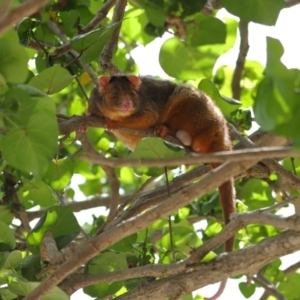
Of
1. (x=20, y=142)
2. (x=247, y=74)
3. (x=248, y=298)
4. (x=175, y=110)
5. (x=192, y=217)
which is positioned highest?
(x=20, y=142)

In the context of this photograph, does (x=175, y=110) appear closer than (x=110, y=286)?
No

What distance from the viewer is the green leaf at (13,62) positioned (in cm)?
214

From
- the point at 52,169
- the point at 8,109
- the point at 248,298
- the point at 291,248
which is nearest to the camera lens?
the point at 8,109

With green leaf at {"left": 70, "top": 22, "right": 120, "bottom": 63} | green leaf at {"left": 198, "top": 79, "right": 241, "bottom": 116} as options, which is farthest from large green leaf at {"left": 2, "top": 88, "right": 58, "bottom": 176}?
green leaf at {"left": 198, "top": 79, "right": 241, "bottom": 116}

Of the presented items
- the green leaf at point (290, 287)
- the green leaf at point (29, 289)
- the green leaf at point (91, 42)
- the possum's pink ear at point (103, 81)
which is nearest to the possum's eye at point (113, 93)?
the possum's pink ear at point (103, 81)

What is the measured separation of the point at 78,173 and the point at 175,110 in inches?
65.6

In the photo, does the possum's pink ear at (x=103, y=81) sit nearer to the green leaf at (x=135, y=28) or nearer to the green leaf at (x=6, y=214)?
the green leaf at (x=135, y=28)

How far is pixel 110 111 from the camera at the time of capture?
4.48 m

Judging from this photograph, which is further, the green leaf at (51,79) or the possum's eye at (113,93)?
the possum's eye at (113,93)

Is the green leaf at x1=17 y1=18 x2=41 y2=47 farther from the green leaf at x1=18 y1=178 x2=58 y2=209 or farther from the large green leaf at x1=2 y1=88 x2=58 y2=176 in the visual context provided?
the large green leaf at x1=2 y1=88 x2=58 y2=176

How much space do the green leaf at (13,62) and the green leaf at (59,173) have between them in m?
1.54

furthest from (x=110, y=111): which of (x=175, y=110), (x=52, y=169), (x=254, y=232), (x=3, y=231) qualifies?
(x=3, y=231)

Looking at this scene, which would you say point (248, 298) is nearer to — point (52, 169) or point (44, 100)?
point (52, 169)

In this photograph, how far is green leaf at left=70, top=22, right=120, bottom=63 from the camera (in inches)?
115
